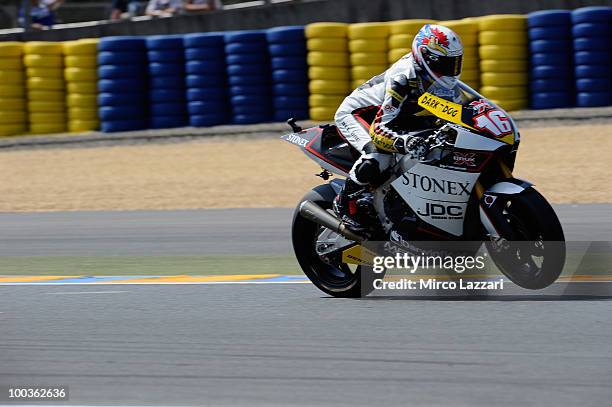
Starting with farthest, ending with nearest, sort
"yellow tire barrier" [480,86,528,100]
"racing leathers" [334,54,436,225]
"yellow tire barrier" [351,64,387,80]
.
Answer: "yellow tire barrier" [351,64,387,80] → "yellow tire barrier" [480,86,528,100] → "racing leathers" [334,54,436,225]

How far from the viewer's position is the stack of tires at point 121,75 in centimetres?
1820

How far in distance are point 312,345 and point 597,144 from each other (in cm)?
1061

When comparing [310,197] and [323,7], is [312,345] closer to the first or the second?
[310,197]

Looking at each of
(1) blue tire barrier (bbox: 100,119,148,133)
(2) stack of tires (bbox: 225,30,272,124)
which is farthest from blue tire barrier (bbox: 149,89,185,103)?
(2) stack of tires (bbox: 225,30,272,124)

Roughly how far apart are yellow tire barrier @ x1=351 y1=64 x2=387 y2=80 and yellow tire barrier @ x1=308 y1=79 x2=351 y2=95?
0.20m

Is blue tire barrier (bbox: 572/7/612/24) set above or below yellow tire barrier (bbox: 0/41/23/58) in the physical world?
above

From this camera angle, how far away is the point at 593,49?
16.3m

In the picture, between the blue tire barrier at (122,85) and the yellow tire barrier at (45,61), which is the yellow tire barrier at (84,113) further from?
the yellow tire barrier at (45,61)

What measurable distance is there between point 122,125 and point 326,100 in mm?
3301

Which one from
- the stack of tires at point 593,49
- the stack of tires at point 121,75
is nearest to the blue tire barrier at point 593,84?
the stack of tires at point 593,49

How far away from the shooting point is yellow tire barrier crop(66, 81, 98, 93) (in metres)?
18.4

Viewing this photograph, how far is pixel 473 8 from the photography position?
819 inches

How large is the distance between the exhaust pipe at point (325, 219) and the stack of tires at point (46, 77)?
11692mm

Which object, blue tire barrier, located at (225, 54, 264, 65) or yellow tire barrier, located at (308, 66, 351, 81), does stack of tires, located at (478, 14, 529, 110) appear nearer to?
yellow tire barrier, located at (308, 66, 351, 81)
